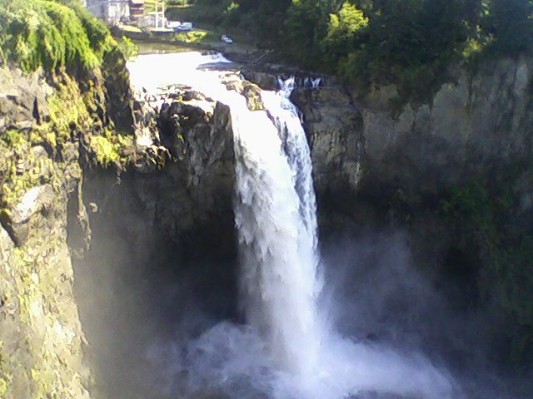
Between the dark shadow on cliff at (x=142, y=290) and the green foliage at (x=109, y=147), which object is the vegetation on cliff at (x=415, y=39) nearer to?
the dark shadow on cliff at (x=142, y=290)

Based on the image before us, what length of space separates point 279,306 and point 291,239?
2.43 metres

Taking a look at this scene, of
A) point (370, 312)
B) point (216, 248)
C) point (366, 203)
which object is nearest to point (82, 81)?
point (216, 248)

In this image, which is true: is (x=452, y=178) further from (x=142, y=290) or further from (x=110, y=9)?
(x=110, y=9)

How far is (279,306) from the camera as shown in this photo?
24375 millimetres

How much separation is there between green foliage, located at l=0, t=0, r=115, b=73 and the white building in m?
12.7

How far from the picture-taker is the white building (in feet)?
108

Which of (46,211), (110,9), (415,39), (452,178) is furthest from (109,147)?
(110,9)

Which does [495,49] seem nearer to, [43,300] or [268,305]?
[268,305]

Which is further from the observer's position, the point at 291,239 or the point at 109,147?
the point at 291,239

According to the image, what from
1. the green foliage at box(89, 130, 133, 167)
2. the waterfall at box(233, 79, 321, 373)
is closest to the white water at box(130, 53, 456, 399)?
the waterfall at box(233, 79, 321, 373)

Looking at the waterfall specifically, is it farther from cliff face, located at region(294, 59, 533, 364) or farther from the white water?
cliff face, located at region(294, 59, 533, 364)

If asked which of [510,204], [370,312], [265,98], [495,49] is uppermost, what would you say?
[495,49]

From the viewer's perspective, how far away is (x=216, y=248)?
25.2 m

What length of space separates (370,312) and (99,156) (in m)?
12.0
